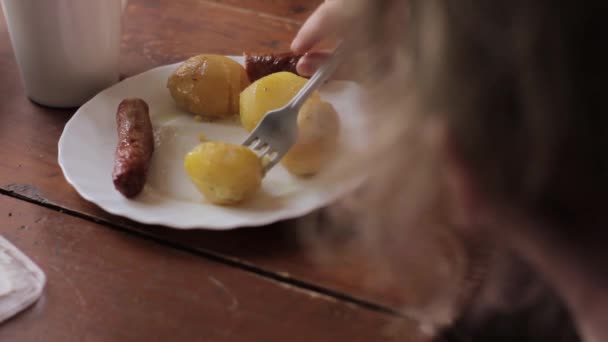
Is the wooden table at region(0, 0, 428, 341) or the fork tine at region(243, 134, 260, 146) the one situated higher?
the fork tine at region(243, 134, 260, 146)

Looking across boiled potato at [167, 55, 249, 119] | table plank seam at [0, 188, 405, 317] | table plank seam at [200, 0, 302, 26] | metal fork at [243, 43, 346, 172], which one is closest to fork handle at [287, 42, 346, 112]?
metal fork at [243, 43, 346, 172]

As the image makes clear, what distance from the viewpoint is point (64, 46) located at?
983 millimetres

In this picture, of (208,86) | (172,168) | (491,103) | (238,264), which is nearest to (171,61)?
(208,86)

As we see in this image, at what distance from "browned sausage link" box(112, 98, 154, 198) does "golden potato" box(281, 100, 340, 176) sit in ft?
0.52

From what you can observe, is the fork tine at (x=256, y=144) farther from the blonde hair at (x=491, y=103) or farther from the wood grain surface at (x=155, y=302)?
the blonde hair at (x=491, y=103)

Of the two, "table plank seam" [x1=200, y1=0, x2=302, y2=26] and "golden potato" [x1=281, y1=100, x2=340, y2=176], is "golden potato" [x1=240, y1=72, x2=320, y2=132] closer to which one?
"golden potato" [x1=281, y1=100, x2=340, y2=176]

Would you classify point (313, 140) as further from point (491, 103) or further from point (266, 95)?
point (491, 103)

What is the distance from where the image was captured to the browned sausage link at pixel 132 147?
828 millimetres

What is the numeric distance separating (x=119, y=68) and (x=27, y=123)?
17 centimetres

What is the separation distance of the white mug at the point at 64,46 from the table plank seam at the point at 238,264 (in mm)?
208

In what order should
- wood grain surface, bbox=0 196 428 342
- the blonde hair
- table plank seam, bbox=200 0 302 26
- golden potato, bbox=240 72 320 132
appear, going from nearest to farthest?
the blonde hair < wood grain surface, bbox=0 196 428 342 < golden potato, bbox=240 72 320 132 < table plank seam, bbox=200 0 302 26

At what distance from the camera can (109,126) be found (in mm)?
956

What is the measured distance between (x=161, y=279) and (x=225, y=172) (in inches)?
5.2

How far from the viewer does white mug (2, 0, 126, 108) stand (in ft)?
3.14
